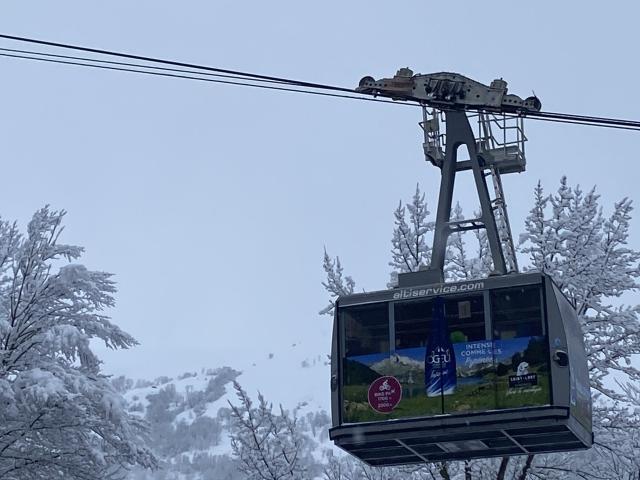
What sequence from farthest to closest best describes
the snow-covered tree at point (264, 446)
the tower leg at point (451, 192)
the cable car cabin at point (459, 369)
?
the snow-covered tree at point (264, 446) → the tower leg at point (451, 192) → the cable car cabin at point (459, 369)

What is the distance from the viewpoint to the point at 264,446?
24.7 meters

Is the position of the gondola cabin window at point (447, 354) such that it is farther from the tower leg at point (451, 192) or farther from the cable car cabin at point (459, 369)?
the tower leg at point (451, 192)

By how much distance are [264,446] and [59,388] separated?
593 centimetres

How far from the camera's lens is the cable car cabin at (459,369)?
16.6 meters

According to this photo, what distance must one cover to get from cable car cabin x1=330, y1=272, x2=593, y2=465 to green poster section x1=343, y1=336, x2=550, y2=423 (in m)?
0.01

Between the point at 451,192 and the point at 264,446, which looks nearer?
the point at 451,192

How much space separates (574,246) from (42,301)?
9479 millimetres

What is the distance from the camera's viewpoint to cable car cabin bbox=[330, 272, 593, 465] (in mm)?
16594

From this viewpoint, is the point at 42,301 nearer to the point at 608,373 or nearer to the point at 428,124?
the point at 428,124

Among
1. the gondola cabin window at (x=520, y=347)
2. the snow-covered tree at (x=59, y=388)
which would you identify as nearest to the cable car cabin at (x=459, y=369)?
the gondola cabin window at (x=520, y=347)

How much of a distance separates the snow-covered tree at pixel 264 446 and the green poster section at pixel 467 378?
6991mm

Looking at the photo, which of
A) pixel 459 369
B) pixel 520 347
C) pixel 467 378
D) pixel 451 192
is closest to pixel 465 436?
pixel 467 378

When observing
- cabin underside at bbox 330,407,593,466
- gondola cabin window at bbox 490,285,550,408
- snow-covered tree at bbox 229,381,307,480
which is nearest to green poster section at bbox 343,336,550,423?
gondola cabin window at bbox 490,285,550,408

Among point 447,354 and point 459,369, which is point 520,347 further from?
point 447,354
